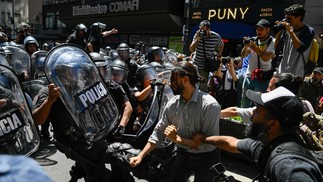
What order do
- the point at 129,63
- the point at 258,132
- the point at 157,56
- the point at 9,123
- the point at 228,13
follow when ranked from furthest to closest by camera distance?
the point at 228,13 < the point at 129,63 < the point at 157,56 < the point at 9,123 < the point at 258,132

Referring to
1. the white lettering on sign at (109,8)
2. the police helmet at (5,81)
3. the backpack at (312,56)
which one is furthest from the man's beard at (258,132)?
the white lettering on sign at (109,8)

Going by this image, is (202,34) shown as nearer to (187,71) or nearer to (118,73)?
(118,73)

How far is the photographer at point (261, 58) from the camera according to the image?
4355 millimetres

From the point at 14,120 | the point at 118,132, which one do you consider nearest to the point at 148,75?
the point at 118,132

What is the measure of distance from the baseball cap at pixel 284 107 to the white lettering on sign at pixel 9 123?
1725 mm

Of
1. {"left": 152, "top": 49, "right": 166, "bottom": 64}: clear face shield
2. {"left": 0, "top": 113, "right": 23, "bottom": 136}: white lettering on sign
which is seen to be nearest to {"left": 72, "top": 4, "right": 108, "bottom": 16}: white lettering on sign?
{"left": 152, "top": 49, "right": 166, "bottom": 64}: clear face shield

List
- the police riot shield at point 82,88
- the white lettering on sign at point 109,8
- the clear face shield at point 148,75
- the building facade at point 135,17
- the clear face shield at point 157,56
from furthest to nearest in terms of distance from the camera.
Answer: the white lettering on sign at point 109,8 → the building facade at point 135,17 → the clear face shield at point 157,56 → the clear face shield at point 148,75 → the police riot shield at point 82,88

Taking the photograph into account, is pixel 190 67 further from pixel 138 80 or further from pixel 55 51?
pixel 138 80

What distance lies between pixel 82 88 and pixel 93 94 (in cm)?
11

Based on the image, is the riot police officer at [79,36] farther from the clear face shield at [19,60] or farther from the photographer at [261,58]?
the photographer at [261,58]

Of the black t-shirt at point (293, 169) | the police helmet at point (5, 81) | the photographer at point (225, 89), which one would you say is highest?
the police helmet at point (5, 81)

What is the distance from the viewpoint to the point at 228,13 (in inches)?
595

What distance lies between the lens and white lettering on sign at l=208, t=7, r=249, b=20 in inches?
579

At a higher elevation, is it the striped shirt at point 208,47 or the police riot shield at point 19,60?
the striped shirt at point 208,47
